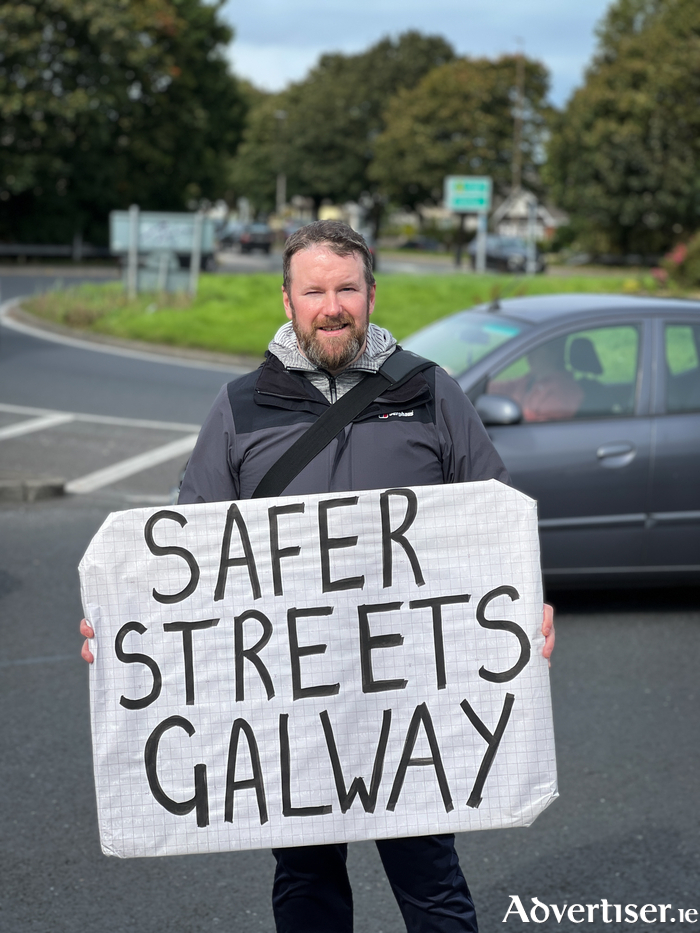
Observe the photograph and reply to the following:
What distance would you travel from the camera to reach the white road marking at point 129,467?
9803mm

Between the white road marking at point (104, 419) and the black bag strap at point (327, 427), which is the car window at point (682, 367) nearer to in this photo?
the black bag strap at point (327, 427)

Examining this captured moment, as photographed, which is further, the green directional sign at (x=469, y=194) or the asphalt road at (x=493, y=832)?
the green directional sign at (x=469, y=194)

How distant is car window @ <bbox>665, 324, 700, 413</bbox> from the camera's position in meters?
6.47

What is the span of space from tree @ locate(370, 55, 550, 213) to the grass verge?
45.6 metres

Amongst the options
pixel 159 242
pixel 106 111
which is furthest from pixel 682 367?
pixel 106 111

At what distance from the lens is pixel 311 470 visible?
2.76 metres

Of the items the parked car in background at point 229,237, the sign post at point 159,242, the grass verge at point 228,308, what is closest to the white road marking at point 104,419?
the grass verge at point 228,308

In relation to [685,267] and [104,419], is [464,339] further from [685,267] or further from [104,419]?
[685,267]

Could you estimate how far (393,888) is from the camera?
2863 millimetres

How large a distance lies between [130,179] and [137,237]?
22.6 metres

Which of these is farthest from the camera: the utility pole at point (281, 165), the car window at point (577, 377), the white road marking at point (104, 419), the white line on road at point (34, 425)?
the utility pole at point (281, 165)

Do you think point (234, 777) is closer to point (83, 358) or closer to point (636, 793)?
point (636, 793)

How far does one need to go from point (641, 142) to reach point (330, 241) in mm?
57526

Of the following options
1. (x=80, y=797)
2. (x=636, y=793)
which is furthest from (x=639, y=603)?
(x=80, y=797)
